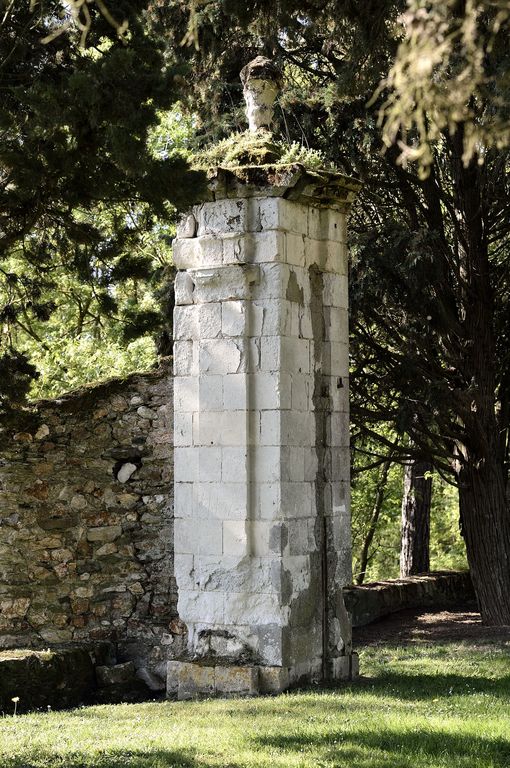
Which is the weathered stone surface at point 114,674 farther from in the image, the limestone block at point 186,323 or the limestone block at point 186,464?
the limestone block at point 186,323

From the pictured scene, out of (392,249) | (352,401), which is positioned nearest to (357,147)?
(392,249)

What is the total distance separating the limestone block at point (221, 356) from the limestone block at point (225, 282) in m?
0.37

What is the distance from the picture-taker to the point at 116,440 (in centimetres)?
1128

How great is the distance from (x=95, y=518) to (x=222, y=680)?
9.98ft

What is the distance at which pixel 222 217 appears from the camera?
359 inches

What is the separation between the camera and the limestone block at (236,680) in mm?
8508

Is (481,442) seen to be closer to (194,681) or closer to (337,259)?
(337,259)

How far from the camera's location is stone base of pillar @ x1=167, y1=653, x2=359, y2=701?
8.53 metres

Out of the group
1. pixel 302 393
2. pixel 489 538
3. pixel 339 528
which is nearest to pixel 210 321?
pixel 302 393

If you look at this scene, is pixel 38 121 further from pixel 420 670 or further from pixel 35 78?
Answer: pixel 420 670

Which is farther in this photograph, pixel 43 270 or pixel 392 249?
pixel 392 249

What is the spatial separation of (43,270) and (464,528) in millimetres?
6714

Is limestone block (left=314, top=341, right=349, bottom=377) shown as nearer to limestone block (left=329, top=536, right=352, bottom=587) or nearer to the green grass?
limestone block (left=329, top=536, right=352, bottom=587)

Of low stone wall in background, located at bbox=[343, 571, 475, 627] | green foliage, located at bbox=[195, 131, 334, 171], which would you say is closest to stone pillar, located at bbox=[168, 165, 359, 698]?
green foliage, located at bbox=[195, 131, 334, 171]
